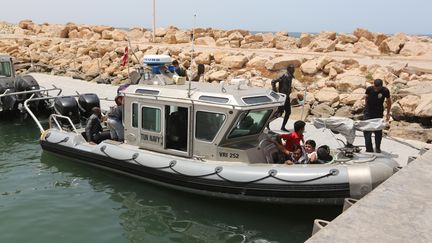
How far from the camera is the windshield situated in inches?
584

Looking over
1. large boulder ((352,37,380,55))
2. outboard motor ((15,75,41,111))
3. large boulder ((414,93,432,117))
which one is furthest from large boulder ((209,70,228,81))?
large boulder ((352,37,380,55))

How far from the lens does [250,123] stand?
25.0ft

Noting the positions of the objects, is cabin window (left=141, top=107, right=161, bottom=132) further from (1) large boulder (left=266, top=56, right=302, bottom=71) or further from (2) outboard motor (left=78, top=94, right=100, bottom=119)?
(1) large boulder (left=266, top=56, right=302, bottom=71)

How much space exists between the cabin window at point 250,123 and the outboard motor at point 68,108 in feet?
16.2

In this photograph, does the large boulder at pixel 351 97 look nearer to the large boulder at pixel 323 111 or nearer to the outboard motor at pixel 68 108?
the large boulder at pixel 323 111

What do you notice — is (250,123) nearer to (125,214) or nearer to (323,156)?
(323,156)

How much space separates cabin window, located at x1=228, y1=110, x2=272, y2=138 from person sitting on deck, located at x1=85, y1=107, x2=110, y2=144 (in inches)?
134

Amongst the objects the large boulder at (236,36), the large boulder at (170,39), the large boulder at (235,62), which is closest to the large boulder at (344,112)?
the large boulder at (235,62)

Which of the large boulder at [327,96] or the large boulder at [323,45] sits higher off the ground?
the large boulder at [323,45]

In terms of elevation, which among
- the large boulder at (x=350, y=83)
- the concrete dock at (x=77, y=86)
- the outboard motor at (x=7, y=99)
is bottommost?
the concrete dock at (x=77, y=86)

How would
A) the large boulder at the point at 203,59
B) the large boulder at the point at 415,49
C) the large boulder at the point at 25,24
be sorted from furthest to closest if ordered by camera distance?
the large boulder at the point at 25,24, the large boulder at the point at 415,49, the large boulder at the point at 203,59

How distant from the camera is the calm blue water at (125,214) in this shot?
6.82 meters

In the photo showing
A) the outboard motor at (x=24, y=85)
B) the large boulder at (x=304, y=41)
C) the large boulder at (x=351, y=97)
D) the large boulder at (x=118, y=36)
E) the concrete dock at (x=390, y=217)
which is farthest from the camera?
the large boulder at (x=118, y=36)

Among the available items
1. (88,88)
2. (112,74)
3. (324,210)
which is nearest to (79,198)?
(324,210)
